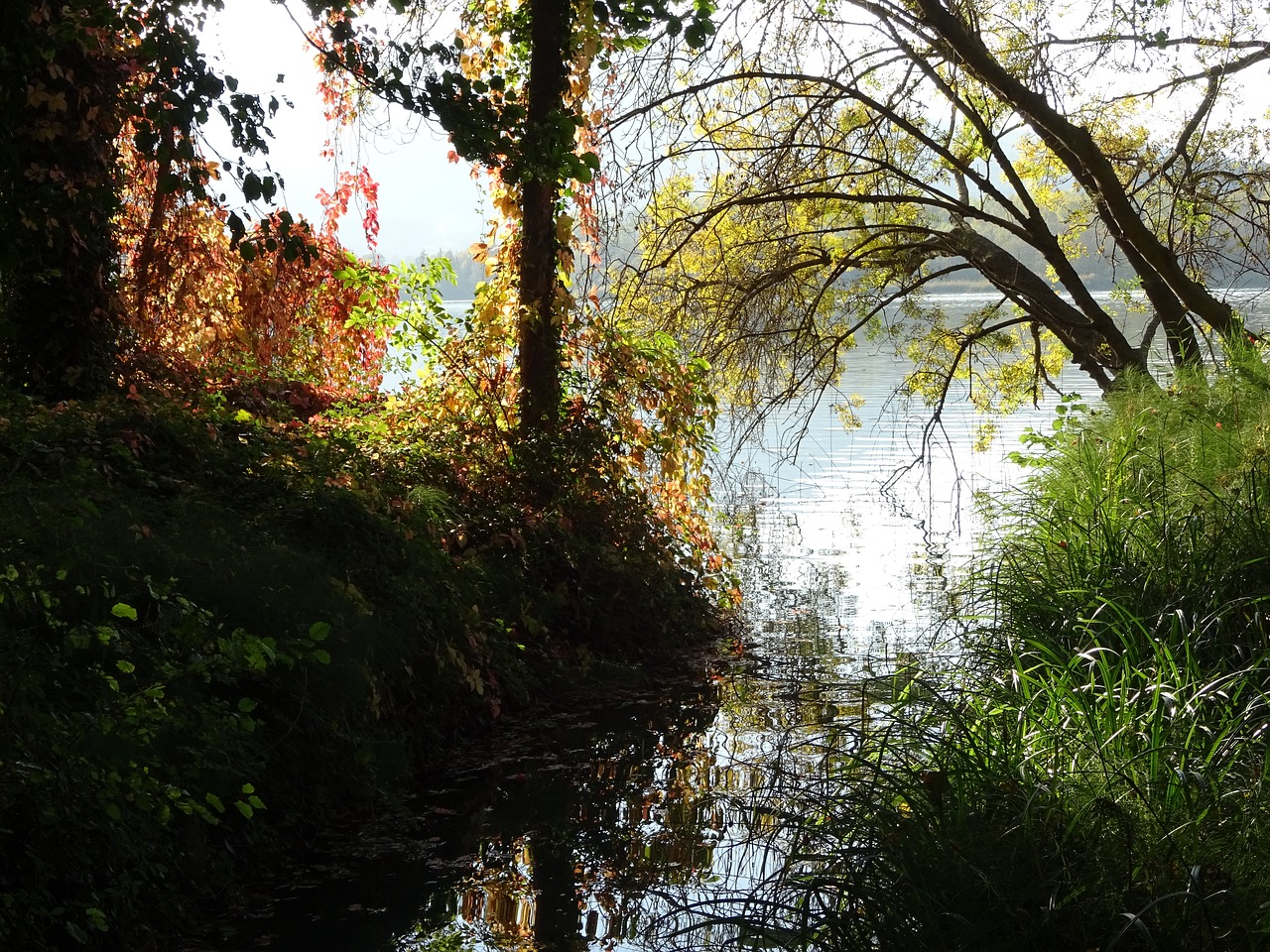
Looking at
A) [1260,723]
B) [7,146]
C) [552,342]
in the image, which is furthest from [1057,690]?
[552,342]

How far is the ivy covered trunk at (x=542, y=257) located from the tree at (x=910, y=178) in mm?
839

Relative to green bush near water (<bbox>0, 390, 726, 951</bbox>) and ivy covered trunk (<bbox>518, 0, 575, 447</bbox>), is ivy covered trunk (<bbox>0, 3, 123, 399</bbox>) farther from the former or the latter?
ivy covered trunk (<bbox>518, 0, 575, 447</bbox>)

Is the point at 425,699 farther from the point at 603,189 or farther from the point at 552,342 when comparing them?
the point at 603,189

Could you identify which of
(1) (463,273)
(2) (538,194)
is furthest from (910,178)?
(1) (463,273)

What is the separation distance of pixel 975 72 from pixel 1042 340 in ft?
27.2

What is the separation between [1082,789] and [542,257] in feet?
20.9

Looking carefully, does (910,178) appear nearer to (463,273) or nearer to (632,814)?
(632,814)

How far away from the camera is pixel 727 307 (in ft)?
38.5

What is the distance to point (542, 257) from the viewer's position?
941 cm

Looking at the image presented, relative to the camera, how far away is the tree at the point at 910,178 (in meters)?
10.5

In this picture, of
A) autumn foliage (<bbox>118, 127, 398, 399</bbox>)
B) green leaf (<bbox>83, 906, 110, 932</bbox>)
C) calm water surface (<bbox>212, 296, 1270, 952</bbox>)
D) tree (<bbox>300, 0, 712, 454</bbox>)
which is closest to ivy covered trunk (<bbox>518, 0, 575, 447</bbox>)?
tree (<bbox>300, 0, 712, 454</bbox>)

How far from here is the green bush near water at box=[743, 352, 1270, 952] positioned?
136 inches

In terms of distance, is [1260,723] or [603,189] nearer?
[1260,723]

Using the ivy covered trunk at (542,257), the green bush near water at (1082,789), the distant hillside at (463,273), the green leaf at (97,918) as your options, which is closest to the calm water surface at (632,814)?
the green bush near water at (1082,789)
